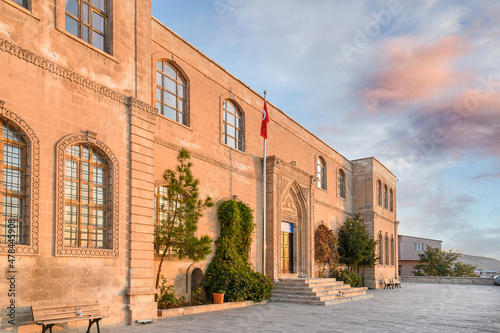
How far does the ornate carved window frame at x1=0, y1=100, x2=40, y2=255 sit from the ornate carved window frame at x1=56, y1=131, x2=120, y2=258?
446 millimetres

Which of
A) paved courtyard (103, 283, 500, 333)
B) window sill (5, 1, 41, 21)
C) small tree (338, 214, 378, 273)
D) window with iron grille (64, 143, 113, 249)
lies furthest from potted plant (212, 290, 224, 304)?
small tree (338, 214, 378, 273)

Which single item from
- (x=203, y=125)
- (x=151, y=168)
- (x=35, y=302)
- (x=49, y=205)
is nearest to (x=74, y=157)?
(x=49, y=205)

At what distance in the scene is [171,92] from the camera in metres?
14.7

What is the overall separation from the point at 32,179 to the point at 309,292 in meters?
11.9

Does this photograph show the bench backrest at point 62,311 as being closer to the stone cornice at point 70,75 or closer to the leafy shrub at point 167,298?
the leafy shrub at point 167,298

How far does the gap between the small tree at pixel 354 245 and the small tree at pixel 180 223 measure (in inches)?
617

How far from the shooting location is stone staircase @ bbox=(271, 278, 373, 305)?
1716 cm

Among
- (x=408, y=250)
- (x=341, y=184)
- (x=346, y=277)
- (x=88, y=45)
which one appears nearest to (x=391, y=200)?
(x=341, y=184)

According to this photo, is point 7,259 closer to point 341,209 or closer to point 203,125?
point 203,125

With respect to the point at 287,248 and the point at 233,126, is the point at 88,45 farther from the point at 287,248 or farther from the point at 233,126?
the point at 287,248

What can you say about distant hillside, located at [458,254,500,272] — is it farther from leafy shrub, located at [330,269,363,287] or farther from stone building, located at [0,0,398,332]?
stone building, located at [0,0,398,332]

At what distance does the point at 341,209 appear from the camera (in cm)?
2920

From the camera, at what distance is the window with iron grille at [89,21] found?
33.4ft

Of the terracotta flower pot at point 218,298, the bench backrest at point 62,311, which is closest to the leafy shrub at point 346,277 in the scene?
the terracotta flower pot at point 218,298
